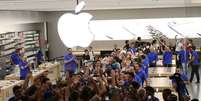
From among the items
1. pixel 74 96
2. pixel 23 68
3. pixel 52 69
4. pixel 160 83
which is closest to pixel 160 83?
pixel 160 83

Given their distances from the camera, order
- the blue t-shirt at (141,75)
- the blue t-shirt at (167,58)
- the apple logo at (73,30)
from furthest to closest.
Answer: the blue t-shirt at (167,58), the blue t-shirt at (141,75), the apple logo at (73,30)

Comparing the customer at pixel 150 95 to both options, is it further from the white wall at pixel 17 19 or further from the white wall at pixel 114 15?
the white wall at pixel 114 15

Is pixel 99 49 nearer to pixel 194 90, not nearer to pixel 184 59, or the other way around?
pixel 184 59

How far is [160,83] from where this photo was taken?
32.4 ft

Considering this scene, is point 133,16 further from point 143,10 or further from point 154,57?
point 154,57

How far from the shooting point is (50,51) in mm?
21391

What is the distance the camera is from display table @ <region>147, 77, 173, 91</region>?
945 centimetres

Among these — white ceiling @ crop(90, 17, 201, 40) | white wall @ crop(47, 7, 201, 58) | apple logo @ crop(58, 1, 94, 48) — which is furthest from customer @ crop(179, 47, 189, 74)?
apple logo @ crop(58, 1, 94, 48)

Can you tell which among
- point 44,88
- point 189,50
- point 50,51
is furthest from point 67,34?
point 50,51

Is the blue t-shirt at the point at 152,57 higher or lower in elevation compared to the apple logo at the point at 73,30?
lower

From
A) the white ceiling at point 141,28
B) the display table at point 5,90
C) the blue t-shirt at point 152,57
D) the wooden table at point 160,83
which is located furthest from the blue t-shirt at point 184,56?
the display table at point 5,90

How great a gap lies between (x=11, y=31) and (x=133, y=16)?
675cm

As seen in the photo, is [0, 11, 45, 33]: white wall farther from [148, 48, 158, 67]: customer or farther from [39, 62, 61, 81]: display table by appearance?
[148, 48, 158, 67]: customer

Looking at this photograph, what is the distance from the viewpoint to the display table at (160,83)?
945 cm
